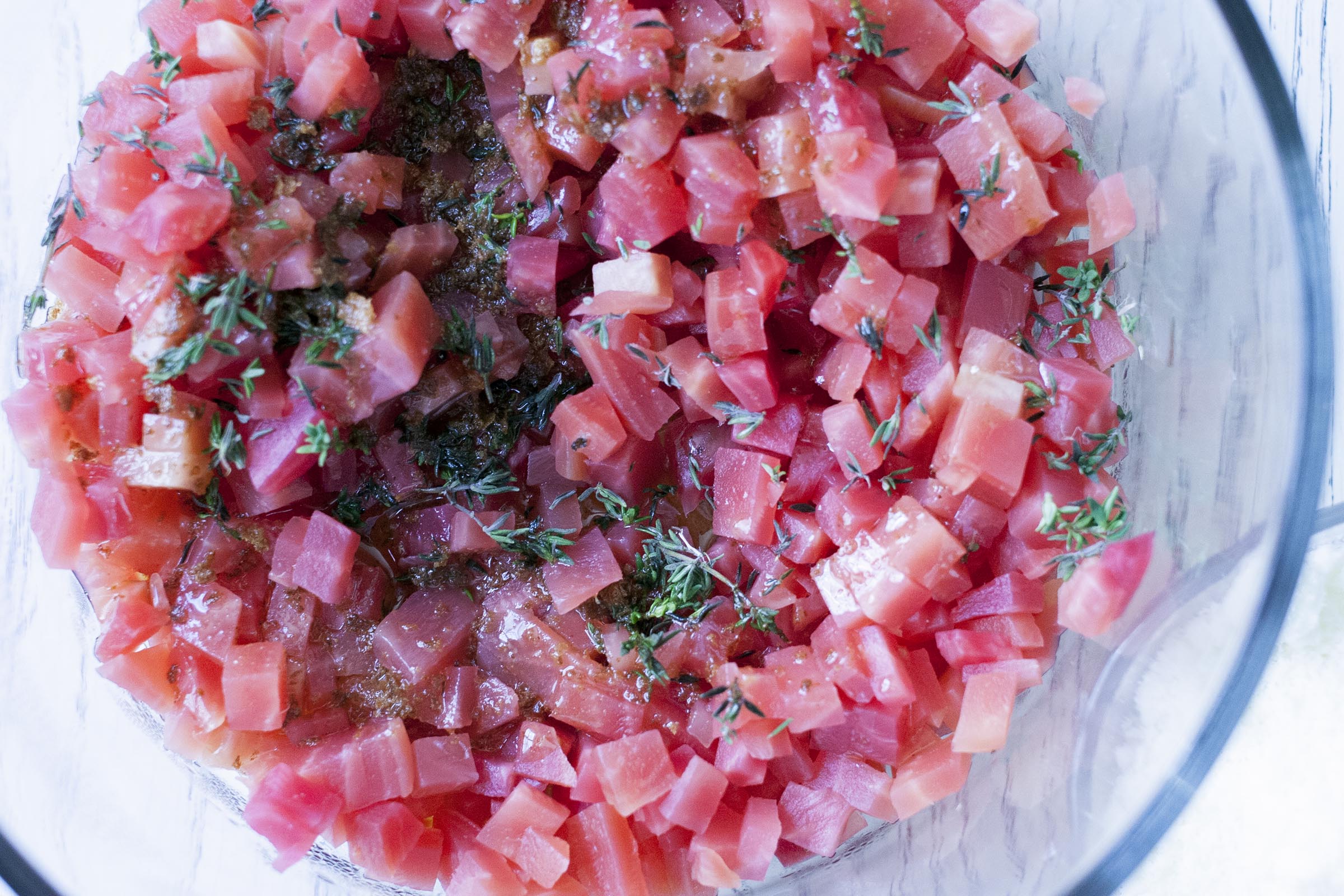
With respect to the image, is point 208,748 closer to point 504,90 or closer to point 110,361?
point 110,361

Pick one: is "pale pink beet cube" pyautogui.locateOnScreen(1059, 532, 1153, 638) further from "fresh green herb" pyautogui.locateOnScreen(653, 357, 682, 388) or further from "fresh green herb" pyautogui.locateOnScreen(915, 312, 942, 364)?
"fresh green herb" pyautogui.locateOnScreen(653, 357, 682, 388)

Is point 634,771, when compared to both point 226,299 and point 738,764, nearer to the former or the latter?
point 738,764

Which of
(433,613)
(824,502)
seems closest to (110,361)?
(433,613)

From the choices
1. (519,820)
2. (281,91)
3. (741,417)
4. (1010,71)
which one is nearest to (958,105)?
(1010,71)

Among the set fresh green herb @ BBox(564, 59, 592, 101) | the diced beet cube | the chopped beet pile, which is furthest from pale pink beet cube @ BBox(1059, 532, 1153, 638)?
fresh green herb @ BBox(564, 59, 592, 101)

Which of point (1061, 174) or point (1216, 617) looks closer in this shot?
point (1061, 174)

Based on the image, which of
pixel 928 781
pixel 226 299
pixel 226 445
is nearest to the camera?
pixel 226 299
